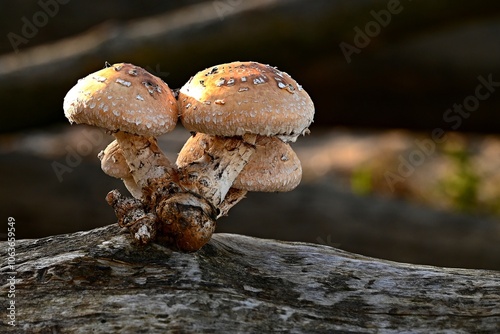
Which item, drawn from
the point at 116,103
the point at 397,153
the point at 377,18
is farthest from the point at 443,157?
the point at 116,103

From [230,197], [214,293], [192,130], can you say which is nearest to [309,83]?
[230,197]

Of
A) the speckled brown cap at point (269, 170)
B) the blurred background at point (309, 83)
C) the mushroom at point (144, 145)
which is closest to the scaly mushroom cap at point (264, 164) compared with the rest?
the speckled brown cap at point (269, 170)

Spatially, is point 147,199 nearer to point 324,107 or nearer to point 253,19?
point 253,19

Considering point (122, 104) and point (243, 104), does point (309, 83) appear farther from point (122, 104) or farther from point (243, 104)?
point (122, 104)

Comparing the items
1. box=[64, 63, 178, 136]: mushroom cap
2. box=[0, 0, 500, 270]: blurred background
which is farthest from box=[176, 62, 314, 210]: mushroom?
box=[0, 0, 500, 270]: blurred background

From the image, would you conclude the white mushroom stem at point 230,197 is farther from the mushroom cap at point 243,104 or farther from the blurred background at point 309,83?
the blurred background at point 309,83
